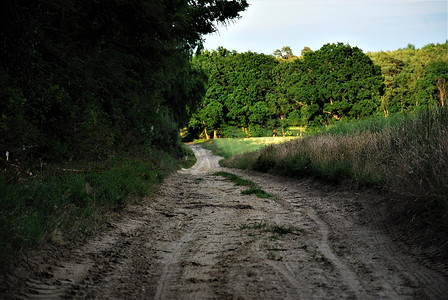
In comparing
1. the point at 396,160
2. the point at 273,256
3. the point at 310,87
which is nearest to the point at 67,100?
the point at 273,256

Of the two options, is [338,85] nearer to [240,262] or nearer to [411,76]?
[411,76]

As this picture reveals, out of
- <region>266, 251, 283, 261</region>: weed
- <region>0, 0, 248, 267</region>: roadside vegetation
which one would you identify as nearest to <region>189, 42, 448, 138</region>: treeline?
<region>0, 0, 248, 267</region>: roadside vegetation

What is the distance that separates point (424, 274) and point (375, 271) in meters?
0.48

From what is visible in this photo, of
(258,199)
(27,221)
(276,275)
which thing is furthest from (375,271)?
(258,199)

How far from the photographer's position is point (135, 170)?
10.1 meters

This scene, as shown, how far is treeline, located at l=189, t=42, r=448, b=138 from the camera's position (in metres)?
51.3

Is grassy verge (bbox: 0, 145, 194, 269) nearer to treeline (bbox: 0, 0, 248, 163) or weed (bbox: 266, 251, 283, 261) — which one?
treeline (bbox: 0, 0, 248, 163)

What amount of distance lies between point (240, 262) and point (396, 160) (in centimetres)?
440

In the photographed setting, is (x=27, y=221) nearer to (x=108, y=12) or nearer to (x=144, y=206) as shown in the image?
(x=144, y=206)

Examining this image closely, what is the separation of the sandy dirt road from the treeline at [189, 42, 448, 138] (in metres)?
43.9

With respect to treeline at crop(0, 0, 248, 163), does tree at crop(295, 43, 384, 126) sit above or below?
above

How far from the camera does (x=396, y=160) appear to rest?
22.3 feet

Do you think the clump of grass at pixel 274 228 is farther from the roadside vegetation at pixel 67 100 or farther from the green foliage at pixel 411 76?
the green foliage at pixel 411 76

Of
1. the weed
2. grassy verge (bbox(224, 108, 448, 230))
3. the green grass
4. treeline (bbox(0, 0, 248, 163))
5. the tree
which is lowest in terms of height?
the green grass
